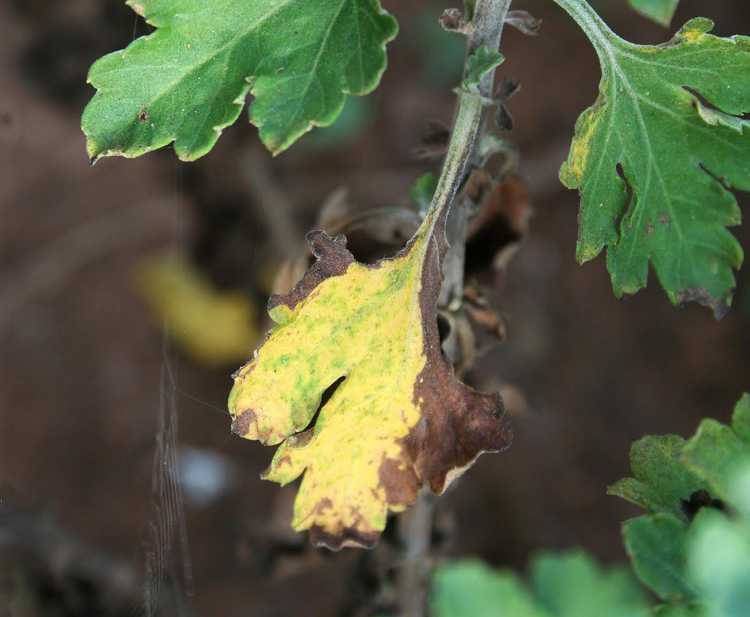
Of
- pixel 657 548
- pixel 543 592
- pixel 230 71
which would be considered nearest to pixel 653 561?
pixel 657 548

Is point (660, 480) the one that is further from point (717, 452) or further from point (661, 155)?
point (661, 155)

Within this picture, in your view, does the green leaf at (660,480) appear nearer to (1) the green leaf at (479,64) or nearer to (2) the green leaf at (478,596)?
(2) the green leaf at (478,596)

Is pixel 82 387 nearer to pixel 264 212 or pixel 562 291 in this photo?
pixel 264 212

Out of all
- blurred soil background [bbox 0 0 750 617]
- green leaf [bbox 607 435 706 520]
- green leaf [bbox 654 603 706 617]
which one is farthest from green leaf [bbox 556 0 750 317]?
blurred soil background [bbox 0 0 750 617]

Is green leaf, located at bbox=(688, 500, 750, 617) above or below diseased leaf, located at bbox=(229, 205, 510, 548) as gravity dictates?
above

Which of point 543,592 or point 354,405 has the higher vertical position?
point 354,405

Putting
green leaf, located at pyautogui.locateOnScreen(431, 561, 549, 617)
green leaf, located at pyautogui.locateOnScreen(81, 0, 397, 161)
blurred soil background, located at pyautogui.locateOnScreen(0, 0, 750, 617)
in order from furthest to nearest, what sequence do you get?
1. blurred soil background, located at pyautogui.locateOnScreen(0, 0, 750, 617)
2. green leaf, located at pyautogui.locateOnScreen(81, 0, 397, 161)
3. green leaf, located at pyautogui.locateOnScreen(431, 561, 549, 617)

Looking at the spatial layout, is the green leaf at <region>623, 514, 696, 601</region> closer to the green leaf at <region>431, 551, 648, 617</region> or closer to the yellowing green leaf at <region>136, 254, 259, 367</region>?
the green leaf at <region>431, 551, 648, 617</region>
